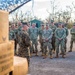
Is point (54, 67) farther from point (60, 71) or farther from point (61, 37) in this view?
point (61, 37)

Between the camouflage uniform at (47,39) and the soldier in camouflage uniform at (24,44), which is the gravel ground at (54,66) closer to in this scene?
the camouflage uniform at (47,39)

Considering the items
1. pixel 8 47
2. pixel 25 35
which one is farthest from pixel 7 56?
pixel 25 35

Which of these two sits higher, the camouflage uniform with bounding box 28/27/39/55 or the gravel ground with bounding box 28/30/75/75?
the camouflage uniform with bounding box 28/27/39/55

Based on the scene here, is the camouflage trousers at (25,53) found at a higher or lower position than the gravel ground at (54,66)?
higher

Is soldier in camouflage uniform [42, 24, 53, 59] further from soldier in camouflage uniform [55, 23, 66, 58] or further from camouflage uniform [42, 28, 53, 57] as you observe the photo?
soldier in camouflage uniform [55, 23, 66, 58]

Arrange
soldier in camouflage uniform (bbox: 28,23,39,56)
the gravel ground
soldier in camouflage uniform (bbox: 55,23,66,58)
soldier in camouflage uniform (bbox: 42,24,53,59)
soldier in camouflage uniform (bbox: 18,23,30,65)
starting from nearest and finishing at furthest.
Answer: soldier in camouflage uniform (bbox: 18,23,30,65)
the gravel ground
soldier in camouflage uniform (bbox: 42,24,53,59)
soldier in camouflage uniform (bbox: 55,23,66,58)
soldier in camouflage uniform (bbox: 28,23,39,56)

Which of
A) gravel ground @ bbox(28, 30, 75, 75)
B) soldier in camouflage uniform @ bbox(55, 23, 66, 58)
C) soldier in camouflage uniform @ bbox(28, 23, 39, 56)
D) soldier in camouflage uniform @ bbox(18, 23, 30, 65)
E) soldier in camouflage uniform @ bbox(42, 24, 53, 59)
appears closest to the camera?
soldier in camouflage uniform @ bbox(18, 23, 30, 65)

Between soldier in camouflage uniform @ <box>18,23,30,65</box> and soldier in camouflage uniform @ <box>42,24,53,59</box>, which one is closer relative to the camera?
soldier in camouflage uniform @ <box>18,23,30,65</box>

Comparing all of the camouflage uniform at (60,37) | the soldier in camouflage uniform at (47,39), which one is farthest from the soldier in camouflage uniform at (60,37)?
the soldier in camouflage uniform at (47,39)

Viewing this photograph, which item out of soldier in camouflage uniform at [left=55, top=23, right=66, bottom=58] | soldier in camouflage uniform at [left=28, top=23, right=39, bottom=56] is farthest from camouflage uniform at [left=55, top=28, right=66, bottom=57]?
soldier in camouflage uniform at [left=28, top=23, right=39, bottom=56]

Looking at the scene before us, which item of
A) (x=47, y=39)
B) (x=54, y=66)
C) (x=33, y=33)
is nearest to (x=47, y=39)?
(x=47, y=39)

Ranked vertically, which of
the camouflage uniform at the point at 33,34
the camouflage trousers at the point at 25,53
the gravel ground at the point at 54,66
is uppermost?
the camouflage uniform at the point at 33,34

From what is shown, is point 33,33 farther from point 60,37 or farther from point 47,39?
point 60,37

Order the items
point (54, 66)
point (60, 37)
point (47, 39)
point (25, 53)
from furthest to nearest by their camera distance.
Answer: point (60, 37) < point (47, 39) < point (54, 66) < point (25, 53)
